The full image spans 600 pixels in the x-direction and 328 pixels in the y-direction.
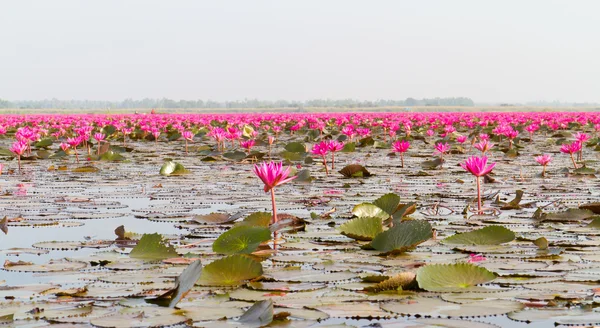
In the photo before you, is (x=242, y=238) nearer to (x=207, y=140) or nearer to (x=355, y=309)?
(x=355, y=309)

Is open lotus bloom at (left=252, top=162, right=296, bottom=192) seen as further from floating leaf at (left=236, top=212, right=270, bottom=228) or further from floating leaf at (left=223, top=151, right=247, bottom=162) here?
floating leaf at (left=223, top=151, right=247, bottom=162)

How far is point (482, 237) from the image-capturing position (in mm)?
3674

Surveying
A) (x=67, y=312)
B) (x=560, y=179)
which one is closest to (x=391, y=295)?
(x=67, y=312)

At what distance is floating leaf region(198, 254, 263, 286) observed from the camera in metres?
2.88

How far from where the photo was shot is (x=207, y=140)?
17.0 meters

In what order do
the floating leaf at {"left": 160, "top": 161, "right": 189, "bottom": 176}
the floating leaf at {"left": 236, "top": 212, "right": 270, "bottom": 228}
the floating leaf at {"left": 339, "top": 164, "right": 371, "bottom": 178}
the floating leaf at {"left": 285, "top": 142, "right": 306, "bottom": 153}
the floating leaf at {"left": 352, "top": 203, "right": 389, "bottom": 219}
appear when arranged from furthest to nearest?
the floating leaf at {"left": 285, "top": 142, "right": 306, "bottom": 153} → the floating leaf at {"left": 160, "top": 161, "right": 189, "bottom": 176} → the floating leaf at {"left": 339, "top": 164, "right": 371, "bottom": 178} → the floating leaf at {"left": 352, "top": 203, "right": 389, "bottom": 219} → the floating leaf at {"left": 236, "top": 212, "right": 270, "bottom": 228}

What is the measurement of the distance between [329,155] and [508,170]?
11.7 feet

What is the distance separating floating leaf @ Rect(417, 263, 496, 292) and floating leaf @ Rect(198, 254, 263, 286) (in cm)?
62

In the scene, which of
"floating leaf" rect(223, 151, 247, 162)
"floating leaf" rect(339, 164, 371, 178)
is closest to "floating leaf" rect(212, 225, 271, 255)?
"floating leaf" rect(339, 164, 371, 178)

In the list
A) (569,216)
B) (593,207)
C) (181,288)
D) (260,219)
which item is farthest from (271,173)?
(593,207)

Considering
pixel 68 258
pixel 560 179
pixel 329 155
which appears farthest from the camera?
pixel 329 155

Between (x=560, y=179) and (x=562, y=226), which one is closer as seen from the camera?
(x=562, y=226)

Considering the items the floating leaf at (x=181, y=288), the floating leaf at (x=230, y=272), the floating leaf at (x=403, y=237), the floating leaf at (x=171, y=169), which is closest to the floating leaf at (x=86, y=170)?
the floating leaf at (x=171, y=169)

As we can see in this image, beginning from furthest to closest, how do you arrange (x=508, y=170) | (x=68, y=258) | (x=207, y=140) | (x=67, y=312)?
(x=207, y=140) < (x=508, y=170) < (x=68, y=258) < (x=67, y=312)
